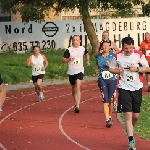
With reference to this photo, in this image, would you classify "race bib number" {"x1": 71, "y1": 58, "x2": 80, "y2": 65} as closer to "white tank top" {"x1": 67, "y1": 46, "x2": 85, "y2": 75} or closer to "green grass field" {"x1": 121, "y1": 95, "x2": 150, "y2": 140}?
"white tank top" {"x1": 67, "y1": 46, "x2": 85, "y2": 75}

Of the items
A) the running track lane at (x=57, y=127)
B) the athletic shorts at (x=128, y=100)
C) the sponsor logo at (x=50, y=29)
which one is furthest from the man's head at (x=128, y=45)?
the sponsor logo at (x=50, y=29)

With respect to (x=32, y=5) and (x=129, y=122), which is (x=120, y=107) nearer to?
(x=129, y=122)

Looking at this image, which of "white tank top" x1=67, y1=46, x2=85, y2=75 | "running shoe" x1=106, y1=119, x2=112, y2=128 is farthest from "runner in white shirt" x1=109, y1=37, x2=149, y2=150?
"white tank top" x1=67, y1=46, x2=85, y2=75

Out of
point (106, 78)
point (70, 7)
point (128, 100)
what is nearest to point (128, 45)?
point (128, 100)

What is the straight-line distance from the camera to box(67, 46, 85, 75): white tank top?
20.6m

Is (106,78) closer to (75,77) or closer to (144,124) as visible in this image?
(144,124)

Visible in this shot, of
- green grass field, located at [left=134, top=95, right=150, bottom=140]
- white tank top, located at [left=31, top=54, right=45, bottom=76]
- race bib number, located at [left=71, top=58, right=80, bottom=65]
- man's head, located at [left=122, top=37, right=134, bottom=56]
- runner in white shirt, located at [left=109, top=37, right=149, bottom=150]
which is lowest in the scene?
green grass field, located at [left=134, top=95, right=150, bottom=140]

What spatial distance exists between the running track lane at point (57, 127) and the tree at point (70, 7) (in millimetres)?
15324

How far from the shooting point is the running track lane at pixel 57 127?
14.6 metres

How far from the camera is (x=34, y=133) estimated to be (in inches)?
646

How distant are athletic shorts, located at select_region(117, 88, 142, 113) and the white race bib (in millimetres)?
203

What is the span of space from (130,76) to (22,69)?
2073cm

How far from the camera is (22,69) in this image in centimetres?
3444

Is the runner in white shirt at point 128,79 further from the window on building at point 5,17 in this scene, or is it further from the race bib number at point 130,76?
the window on building at point 5,17
